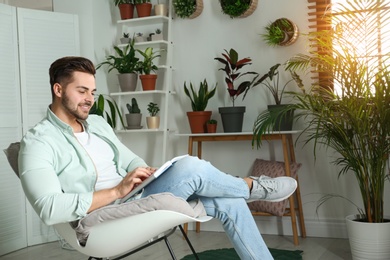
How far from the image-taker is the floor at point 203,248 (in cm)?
367

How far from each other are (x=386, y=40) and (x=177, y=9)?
5.44ft

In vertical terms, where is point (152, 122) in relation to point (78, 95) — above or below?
below

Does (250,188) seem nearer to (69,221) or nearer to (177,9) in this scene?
(69,221)

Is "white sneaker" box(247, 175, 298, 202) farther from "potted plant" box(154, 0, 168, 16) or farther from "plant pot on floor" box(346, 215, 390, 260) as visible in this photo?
"potted plant" box(154, 0, 168, 16)

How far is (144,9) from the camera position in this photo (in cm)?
470

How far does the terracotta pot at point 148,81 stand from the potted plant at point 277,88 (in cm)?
88

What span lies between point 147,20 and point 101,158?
234 centimetres

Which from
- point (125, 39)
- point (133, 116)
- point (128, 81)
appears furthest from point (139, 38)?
point (133, 116)

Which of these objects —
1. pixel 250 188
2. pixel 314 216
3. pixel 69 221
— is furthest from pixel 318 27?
pixel 69 221

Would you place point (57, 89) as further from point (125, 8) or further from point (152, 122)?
point (125, 8)

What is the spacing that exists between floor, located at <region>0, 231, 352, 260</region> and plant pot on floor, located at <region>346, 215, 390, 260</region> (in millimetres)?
224

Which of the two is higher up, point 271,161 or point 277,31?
point 277,31

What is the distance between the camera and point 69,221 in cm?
223

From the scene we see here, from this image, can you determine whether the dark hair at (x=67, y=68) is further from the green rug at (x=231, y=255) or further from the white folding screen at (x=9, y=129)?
the white folding screen at (x=9, y=129)
